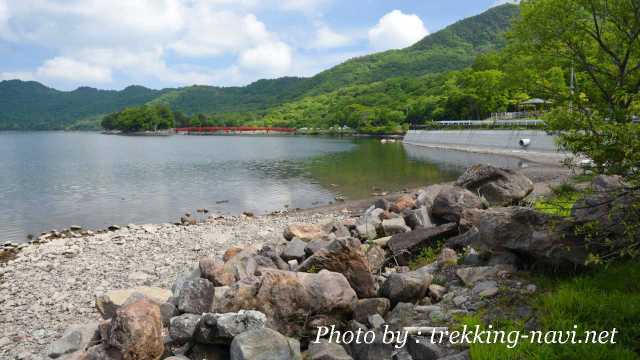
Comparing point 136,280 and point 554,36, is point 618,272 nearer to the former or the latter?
point 554,36

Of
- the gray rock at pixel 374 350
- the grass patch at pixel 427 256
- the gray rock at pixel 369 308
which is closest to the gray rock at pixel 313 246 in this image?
the grass patch at pixel 427 256

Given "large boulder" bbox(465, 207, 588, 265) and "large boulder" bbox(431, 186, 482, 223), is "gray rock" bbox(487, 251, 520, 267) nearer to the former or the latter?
"large boulder" bbox(465, 207, 588, 265)

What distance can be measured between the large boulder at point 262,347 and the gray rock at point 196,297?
6.68 feet

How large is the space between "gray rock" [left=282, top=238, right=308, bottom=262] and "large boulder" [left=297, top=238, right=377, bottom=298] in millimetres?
2525

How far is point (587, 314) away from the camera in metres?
6.47

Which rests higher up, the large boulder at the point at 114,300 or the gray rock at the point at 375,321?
the gray rock at the point at 375,321

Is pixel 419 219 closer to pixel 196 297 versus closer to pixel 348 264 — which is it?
pixel 348 264

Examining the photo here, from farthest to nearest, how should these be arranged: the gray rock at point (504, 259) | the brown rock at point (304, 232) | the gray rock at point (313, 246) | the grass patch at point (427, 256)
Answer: the brown rock at point (304, 232)
the gray rock at point (313, 246)
the grass patch at point (427, 256)
the gray rock at point (504, 259)

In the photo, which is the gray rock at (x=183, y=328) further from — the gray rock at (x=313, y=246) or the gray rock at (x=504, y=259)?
the gray rock at (x=504, y=259)

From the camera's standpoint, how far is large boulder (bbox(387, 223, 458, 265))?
12.0 m

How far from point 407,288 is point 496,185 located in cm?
875

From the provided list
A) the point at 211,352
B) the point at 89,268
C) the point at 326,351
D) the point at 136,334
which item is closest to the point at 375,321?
the point at 326,351

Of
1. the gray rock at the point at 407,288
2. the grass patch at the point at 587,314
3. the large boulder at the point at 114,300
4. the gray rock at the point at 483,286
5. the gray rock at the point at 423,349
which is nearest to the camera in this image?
the grass patch at the point at 587,314

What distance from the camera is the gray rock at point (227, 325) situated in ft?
23.0
